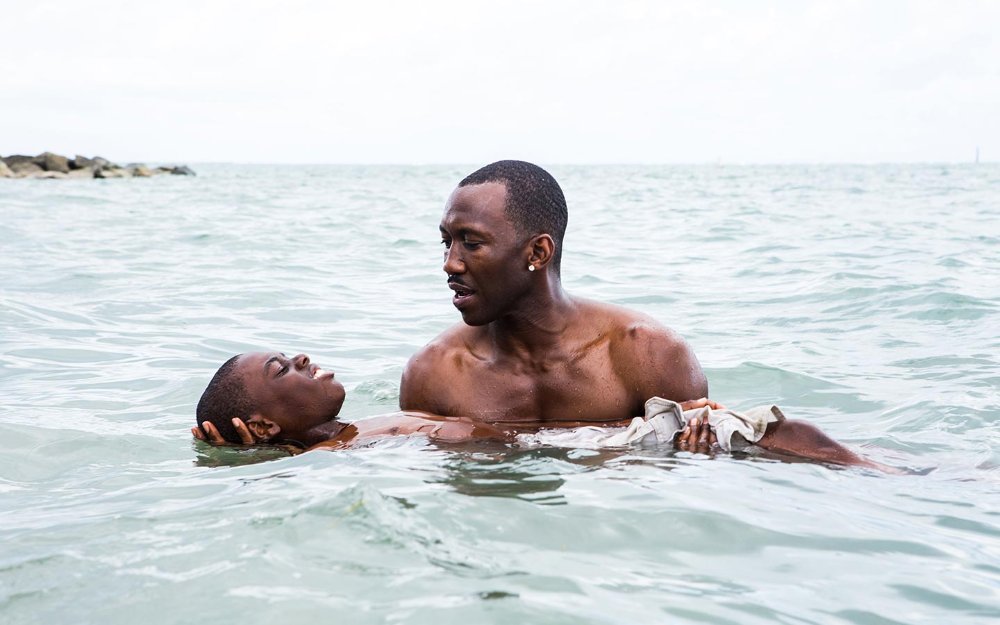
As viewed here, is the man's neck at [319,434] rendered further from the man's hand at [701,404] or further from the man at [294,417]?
the man's hand at [701,404]

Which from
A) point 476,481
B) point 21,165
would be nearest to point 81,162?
point 21,165

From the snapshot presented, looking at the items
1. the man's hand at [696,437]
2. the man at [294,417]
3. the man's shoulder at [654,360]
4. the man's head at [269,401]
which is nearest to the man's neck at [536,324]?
the man's shoulder at [654,360]

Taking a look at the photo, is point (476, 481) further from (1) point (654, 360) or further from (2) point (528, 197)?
(2) point (528, 197)

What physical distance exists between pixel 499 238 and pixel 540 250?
0.72 feet

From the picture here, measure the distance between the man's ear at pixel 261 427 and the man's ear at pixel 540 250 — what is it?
141cm

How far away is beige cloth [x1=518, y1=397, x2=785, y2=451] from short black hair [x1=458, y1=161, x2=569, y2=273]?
786 millimetres

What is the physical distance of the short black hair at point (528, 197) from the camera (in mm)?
4566

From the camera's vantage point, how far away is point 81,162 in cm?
5466

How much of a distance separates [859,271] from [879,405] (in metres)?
5.93

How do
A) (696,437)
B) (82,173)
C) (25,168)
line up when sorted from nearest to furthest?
(696,437) < (25,168) < (82,173)

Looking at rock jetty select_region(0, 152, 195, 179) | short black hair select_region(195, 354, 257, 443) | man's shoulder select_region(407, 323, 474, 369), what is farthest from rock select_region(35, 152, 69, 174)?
man's shoulder select_region(407, 323, 474, 369)

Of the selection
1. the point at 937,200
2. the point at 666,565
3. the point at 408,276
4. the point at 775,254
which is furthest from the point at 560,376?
the point at 937,200

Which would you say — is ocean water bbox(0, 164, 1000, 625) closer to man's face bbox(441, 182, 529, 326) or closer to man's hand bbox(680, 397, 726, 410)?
man's hand bbox(680, 397, 726, 410)

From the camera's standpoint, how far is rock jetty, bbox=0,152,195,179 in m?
46.7
